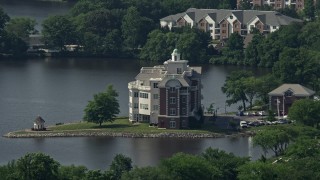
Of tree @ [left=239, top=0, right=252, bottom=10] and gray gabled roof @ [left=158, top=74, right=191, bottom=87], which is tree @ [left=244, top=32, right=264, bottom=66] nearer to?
tree @ [left=239, top=0, right=252, bottom=10]

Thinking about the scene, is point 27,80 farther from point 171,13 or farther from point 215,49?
point 171,13

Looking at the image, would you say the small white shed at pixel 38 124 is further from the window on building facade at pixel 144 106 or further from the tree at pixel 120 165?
the tree at pixel 120 165

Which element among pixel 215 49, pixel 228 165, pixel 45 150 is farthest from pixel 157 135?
pixel 215 49

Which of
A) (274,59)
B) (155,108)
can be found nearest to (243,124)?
(155,108)

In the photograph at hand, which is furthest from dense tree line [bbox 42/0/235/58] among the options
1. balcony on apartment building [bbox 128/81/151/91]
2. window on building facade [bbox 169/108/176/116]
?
window on building facade [bbox 169/108/176/116]

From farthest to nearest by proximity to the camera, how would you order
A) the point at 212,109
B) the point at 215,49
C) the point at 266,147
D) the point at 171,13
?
the point at 171,13
the point at 215,49
the point at 212,109
the point at 266,147
